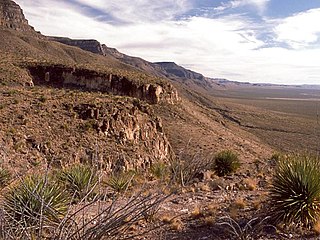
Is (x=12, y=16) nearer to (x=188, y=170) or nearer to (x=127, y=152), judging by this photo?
(x=127, y=152)

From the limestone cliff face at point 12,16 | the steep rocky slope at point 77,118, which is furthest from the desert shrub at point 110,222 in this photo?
the limestone cliff face at point 12,16

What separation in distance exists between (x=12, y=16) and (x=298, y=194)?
9507 cm

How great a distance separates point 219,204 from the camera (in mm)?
9516

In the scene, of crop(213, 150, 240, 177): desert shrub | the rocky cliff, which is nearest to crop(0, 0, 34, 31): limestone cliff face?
the rocky cliff

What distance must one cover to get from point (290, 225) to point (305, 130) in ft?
211

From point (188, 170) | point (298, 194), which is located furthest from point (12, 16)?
point (298, 194)

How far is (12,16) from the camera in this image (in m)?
90.1

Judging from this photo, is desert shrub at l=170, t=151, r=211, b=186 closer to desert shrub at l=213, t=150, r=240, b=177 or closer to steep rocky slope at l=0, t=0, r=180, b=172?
desert shrub at l=213, t=150, r=240, b=177

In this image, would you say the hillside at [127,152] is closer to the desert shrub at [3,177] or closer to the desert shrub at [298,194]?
the desert shrub at [3,177]

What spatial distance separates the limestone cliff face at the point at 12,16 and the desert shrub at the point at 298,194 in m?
85.7

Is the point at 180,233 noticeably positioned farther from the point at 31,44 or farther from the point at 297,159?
the point at 31,44

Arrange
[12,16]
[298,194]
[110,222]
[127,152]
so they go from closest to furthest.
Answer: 1. [110,222]
2. [298,194]
3. [127,152]
4. [12,16]

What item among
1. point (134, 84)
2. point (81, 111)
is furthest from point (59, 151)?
point (134, 84)

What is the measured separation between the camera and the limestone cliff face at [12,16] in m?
85.1
